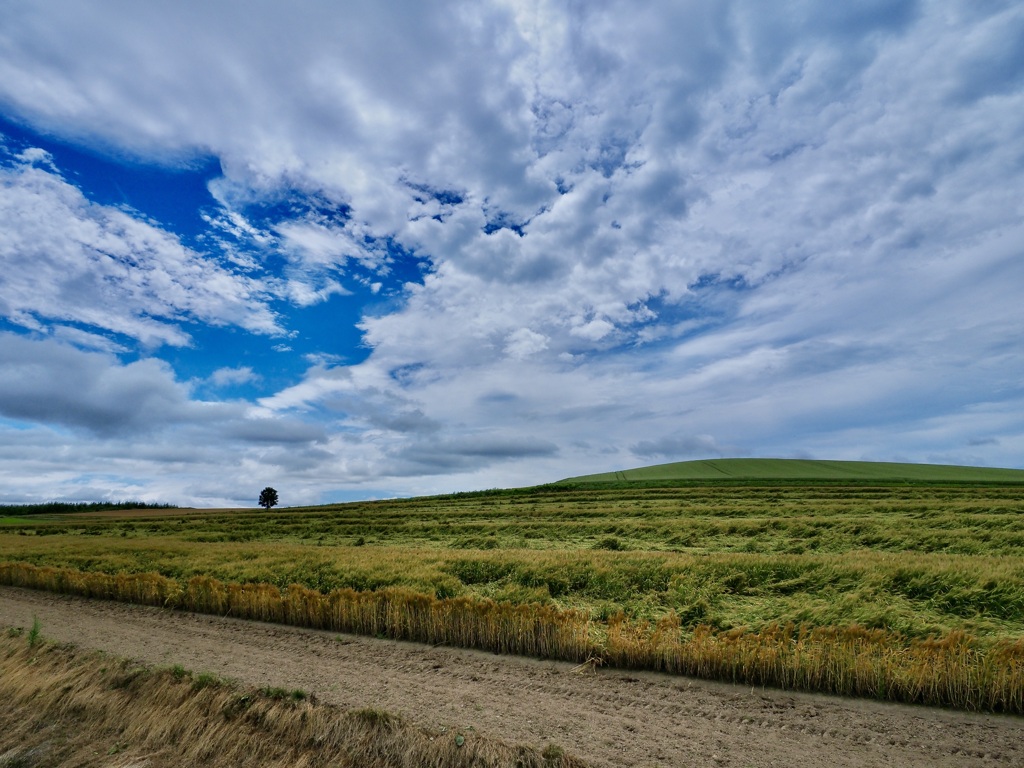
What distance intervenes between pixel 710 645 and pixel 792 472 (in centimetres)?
6545

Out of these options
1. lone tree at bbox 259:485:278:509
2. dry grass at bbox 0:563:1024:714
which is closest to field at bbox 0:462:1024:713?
dry grass at bbox 0:563:1024:714

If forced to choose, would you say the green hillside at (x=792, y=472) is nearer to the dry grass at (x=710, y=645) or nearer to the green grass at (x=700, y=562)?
the green grass at (x=700, y=562)

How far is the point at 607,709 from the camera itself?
726 centimetres

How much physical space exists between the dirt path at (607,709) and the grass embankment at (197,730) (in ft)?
1.48

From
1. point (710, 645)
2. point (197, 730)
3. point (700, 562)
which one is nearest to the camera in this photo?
point (197, 730)

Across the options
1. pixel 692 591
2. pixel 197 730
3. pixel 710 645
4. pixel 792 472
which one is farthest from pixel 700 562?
pixel 792 472

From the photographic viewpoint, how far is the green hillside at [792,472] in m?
61.1

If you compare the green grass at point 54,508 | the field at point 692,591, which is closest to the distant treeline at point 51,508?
the green grass at point 54,508

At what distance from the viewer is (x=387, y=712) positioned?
22.2 feet

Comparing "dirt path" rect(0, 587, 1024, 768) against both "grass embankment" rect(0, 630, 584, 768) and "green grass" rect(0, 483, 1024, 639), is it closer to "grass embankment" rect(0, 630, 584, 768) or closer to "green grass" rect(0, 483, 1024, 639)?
"grass embankment" rect(0, 630, 584, 768)

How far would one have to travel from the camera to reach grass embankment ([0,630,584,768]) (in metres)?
6.20

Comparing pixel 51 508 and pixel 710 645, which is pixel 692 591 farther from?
pixel 51 508

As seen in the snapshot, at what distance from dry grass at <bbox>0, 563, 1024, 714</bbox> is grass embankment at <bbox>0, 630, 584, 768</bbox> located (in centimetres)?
354

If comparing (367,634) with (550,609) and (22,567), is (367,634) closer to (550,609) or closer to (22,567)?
(550,609)
